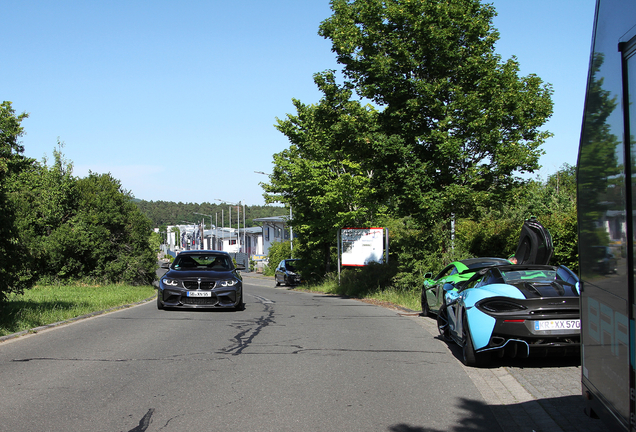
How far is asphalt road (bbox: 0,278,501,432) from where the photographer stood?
5.11 metres

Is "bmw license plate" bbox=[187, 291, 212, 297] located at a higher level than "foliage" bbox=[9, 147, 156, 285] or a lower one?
lower

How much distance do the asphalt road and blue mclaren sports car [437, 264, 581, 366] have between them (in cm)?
57

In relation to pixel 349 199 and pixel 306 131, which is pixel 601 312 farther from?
pixel 306 131

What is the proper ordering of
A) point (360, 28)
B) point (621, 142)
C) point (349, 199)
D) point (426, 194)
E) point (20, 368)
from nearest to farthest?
1. point (621, 142)
2. point (20, 368)
3. point (426, 194)
4. point (360, 28)
5. point (349, 199)

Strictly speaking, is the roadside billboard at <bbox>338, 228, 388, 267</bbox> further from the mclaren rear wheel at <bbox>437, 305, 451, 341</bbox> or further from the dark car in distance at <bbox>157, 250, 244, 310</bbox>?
the mclaren rear wheel at <bbox>437, 305, 451, 341</bbox>

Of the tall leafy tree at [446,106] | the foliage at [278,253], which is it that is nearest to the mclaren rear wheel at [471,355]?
the tall leafy tree at [446,106]

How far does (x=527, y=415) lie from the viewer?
17.7 feet

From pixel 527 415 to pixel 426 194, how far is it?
1271 centimetres

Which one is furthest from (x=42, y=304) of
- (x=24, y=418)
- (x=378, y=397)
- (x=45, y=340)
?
(x=378, y=397)

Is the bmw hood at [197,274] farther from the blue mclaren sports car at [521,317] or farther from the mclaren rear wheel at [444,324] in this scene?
the blue mclaren sports car at [521,317]

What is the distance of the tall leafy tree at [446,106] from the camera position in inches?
679

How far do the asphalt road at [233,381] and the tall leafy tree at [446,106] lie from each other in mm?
7718

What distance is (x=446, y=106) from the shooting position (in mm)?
17625

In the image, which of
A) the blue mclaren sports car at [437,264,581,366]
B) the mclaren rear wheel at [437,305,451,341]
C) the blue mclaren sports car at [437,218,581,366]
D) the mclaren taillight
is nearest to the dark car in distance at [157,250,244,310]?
the mclaren rear wheel at [437,305,451,341]
